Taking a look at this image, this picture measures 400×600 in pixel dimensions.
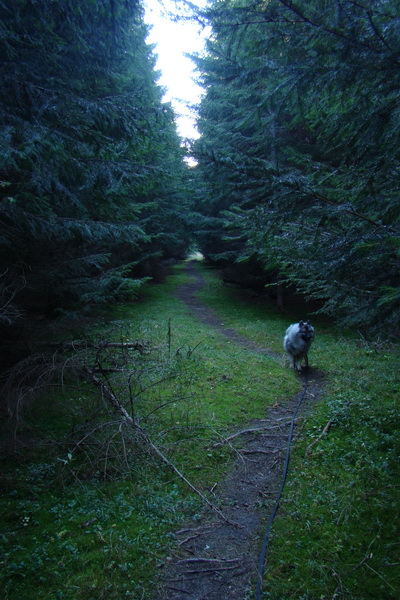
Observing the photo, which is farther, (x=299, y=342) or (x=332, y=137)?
(x=299, y=342)

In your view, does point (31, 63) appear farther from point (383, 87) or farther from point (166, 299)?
point (166, 299)

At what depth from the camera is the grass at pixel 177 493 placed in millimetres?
3045

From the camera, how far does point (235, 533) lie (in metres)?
3.69

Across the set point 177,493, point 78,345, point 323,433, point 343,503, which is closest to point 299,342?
point 323,433

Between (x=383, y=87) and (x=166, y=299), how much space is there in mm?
17734

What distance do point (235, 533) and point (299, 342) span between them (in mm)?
5719

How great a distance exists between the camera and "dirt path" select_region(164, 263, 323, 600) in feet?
10.0

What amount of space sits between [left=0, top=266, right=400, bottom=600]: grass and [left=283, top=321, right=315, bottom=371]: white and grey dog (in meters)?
1.20

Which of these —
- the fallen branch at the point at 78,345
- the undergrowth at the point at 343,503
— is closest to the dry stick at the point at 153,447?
the fallen branch at the point at 78,345

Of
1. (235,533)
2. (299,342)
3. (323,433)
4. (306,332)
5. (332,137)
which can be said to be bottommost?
(235,533)

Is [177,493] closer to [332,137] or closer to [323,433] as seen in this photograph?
[323,433]

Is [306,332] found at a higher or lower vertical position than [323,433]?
higher

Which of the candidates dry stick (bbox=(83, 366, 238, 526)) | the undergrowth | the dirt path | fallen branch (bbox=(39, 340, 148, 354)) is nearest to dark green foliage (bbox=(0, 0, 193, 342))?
fallen branch (bbox=(39, 340, 148, 354))

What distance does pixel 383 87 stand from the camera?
3.54m
